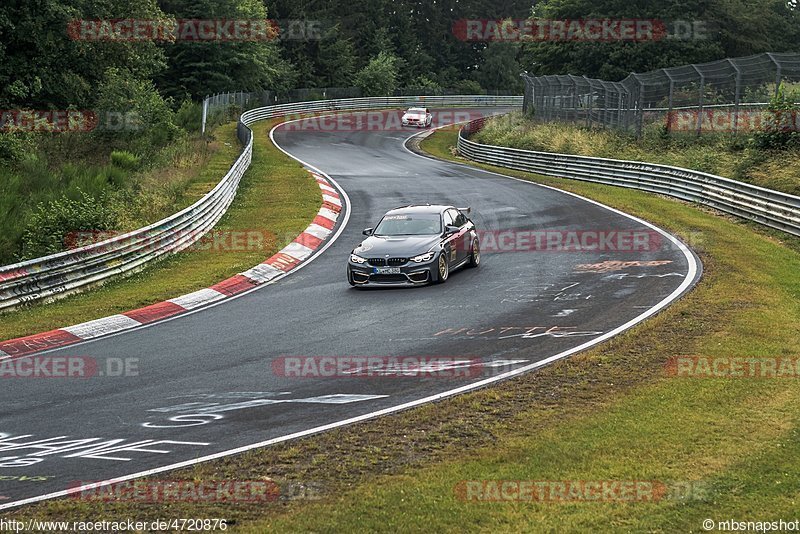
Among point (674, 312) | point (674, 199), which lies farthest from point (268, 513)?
point (674, 199)

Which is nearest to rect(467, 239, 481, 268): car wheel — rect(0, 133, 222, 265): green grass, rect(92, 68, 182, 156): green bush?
rect(0, 133, 222, 265): green grass

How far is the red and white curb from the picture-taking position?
50.9 feet

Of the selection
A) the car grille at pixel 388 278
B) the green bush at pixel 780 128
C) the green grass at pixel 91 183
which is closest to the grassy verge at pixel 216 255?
the green grass at pixel 91 183

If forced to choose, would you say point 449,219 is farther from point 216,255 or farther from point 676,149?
point 676,149

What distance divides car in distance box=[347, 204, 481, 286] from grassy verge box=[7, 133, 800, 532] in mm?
5744

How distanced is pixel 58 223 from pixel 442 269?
8.38 metres

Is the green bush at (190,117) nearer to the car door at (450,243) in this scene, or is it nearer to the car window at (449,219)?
the car window at (449,219)

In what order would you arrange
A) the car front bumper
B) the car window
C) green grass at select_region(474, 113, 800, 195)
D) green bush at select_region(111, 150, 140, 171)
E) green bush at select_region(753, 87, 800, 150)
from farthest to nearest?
green bush at select_region(111, 150, 140, 171) < green bush at select_region(753, 87, 800, 150) < green grass at select_region(474, 113, 800, 195) < the car window < the car front bumper

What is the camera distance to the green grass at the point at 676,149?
89.5ft

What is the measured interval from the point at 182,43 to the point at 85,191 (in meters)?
43.9

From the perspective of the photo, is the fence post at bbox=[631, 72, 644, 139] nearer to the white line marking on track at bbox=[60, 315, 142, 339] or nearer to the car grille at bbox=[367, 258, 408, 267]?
the car grille at bbox=[367, 258, 408, 267]

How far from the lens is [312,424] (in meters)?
10.7

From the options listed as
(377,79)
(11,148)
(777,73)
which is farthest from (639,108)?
(377,79)

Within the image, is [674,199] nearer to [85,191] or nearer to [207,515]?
[85,191]
